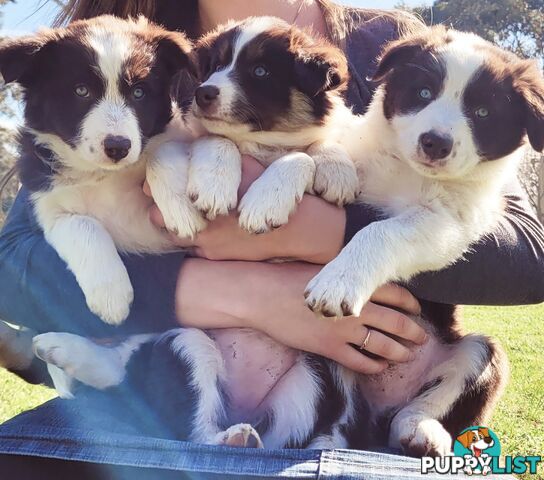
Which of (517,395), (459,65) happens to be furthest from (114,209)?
(517,395)

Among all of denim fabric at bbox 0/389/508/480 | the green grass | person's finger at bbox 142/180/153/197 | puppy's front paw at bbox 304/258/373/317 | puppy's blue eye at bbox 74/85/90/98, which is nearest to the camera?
denim fabric at bbox 0/389/508/480

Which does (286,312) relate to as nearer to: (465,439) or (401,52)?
(465,439)

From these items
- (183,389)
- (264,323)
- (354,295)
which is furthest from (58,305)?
(354,295)

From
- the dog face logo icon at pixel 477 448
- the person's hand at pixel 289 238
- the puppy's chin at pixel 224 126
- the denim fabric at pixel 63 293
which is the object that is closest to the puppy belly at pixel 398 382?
the dog face logo icon at pixel 477 448

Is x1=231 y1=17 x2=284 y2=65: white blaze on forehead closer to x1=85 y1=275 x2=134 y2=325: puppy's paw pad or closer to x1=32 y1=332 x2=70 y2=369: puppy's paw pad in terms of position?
x1=85 y1=275 x2=134 y2=325: puppy's paw pad

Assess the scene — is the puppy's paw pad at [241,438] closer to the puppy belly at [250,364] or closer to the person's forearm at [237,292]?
Result: the puppy belly at [250,364]

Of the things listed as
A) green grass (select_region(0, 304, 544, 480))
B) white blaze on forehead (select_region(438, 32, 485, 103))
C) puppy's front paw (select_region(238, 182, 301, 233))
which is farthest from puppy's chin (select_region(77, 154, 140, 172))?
green grass (select_region(0, 304, 544, 480))
